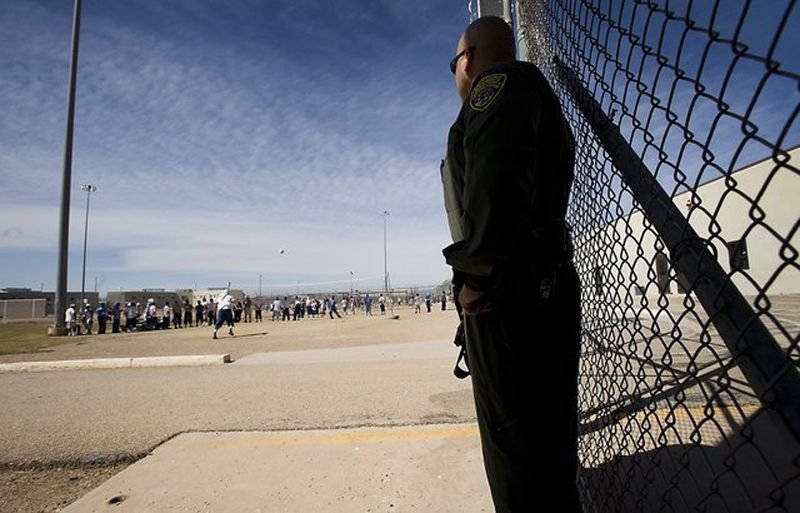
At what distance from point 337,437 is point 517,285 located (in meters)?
2.81

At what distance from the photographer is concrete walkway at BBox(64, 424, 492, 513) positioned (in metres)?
2.58

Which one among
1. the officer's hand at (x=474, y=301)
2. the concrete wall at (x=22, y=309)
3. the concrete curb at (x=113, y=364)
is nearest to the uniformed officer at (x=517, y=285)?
the officer's hand at (x=474, y=301)

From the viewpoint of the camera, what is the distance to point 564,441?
1.56 meters

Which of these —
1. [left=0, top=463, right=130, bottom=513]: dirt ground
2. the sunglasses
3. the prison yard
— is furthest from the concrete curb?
the sunglasses

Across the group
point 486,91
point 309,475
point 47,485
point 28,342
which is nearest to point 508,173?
point 486,91

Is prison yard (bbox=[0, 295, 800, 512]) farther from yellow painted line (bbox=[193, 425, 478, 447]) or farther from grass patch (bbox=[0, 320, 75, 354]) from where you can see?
grass patch (bbox=[0, 320, 75, 354])

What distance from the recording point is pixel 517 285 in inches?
57.0

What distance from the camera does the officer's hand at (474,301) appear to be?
143 cm

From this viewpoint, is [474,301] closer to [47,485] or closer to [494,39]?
[494,39]

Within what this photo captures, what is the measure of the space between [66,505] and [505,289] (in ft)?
10.4

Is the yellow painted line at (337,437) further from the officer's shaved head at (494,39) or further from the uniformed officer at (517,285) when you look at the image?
the officer's shaved head at (494,39)

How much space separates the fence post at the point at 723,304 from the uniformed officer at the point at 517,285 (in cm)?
29

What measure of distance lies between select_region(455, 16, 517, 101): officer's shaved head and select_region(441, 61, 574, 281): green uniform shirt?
0.32m

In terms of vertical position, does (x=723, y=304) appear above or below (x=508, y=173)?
below
